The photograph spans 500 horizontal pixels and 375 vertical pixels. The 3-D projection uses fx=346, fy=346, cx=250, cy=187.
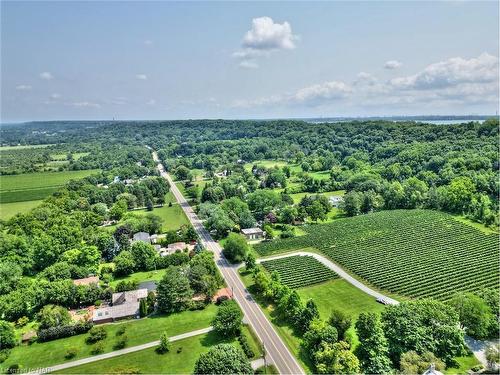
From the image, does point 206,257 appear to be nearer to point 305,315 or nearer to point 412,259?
point 305,315

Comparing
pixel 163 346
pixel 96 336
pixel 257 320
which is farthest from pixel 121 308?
pixel 257 320

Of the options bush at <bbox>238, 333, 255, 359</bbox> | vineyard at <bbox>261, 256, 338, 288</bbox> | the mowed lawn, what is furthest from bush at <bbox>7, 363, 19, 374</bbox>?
vineyard at <bbox>261, 256, 338, 288</bbox>

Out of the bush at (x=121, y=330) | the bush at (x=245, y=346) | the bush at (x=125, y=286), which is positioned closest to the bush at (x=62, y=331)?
the bush at (x=121, y=330)

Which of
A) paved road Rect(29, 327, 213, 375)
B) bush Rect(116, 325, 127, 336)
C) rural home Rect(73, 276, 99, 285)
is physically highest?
rural home Rect(73, 276, 99, 285)

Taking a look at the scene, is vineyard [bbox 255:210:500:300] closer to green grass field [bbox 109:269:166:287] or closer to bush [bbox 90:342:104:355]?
green grass field [bbox 109:269:166:287]

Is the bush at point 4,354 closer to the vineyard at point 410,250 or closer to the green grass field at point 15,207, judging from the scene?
the vineyard at point 410,250

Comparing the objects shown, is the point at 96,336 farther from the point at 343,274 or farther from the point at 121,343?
the point at 343,274
